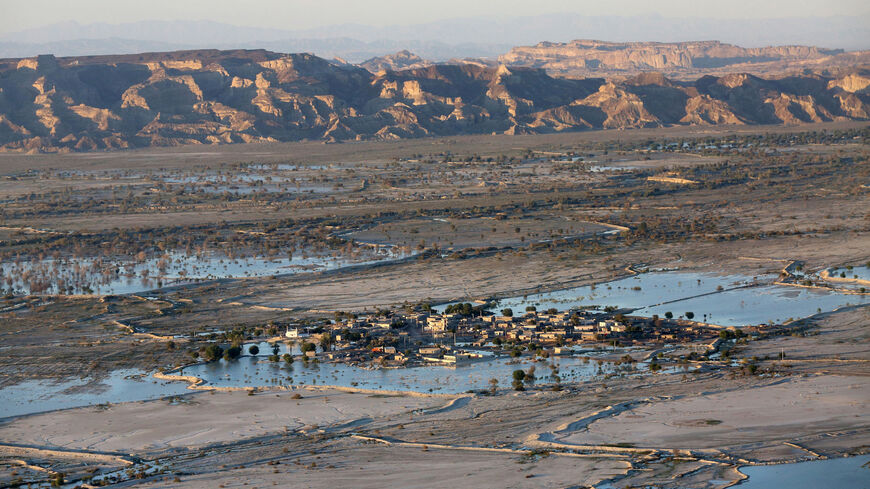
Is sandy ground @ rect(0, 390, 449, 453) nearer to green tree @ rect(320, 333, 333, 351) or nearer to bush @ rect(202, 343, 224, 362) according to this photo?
bush @ rect(202, 343, 224, 362)

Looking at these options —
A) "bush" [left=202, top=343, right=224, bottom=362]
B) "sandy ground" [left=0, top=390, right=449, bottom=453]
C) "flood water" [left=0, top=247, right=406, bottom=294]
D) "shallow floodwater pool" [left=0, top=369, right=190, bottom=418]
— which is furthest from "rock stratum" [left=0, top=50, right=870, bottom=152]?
"sandy ground" [left=0, top=390, right=449, bottom=453]

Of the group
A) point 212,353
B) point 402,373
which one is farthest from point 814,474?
point 212,353

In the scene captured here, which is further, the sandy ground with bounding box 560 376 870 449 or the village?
the village

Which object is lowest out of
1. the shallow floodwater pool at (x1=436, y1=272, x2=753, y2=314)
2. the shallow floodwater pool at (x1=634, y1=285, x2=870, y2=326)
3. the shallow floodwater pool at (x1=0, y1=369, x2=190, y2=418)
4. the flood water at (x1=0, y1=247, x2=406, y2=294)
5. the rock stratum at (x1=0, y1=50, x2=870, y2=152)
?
the flood water at (x1=0, y1=247, x2=406, y2=294)

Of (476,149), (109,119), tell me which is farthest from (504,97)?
(109,119)

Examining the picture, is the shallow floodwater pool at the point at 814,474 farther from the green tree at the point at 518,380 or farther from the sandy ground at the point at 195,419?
the sandy ground at the point at 195,419

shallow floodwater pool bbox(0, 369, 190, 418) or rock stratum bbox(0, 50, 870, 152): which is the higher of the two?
rock stratum bbox(0, 50, 870, 152)

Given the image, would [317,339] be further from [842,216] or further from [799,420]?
[842,216]
